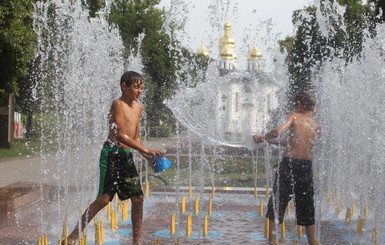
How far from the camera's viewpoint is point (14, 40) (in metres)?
18.9

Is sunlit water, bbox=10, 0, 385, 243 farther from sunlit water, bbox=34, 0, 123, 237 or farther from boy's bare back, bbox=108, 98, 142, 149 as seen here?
boy's bare back, bbox=108, 98, 142, 149

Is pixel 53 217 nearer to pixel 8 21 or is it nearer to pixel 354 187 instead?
pixel 354 187

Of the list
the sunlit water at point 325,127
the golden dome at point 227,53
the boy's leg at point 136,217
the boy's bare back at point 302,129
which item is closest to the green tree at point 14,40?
the sunlit water at point 325,127

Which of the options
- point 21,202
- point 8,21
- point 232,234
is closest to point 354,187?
point 232,234

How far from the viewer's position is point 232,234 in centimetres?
747

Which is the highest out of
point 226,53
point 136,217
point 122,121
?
point 226,53

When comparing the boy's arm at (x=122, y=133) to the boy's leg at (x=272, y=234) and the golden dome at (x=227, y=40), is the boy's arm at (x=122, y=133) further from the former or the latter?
the golden dome at (x=227, y=40)

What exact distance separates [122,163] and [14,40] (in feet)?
44.9

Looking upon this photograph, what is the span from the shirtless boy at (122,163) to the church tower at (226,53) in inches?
2055

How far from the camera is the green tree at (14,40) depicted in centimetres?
1878

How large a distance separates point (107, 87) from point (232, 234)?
6258 millimetres

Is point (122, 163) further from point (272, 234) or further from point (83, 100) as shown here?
point (83, 100)

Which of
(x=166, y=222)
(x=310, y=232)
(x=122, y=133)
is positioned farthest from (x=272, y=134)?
(x=166, y=222)

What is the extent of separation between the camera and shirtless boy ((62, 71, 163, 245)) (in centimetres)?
588
